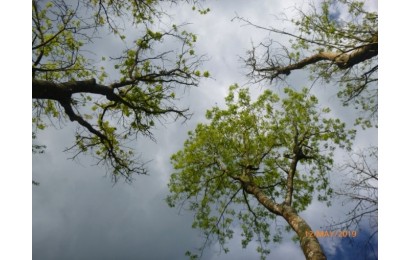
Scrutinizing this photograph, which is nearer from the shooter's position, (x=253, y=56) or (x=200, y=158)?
(x=253, y=56)

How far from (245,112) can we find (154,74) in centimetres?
431

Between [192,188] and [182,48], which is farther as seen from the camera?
[192,188]

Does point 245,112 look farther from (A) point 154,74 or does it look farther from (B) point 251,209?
(A) point 154,74

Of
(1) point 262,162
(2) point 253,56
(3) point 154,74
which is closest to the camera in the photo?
(3) point 154,74

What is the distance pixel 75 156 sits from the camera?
626 cm

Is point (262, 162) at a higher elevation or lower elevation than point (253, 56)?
lower
